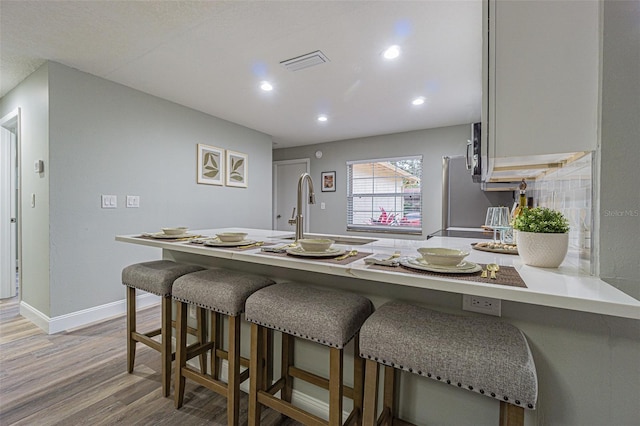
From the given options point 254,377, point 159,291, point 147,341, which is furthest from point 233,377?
point 147,341

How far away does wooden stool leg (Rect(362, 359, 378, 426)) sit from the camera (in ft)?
3.24

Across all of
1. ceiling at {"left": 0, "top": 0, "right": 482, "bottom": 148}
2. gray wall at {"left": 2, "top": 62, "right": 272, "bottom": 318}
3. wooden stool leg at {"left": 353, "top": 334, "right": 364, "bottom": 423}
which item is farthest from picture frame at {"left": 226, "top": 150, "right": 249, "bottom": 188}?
wooden stool leg at {"left": 353, "top": 334, "right": 364, "bottom": 423}

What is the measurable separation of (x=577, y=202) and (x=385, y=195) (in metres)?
3.74

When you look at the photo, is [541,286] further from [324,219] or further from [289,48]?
[324,219]

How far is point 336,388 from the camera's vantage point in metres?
1.08

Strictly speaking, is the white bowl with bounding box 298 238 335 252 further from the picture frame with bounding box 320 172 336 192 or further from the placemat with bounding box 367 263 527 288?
the picture frame with bounding box 320 172 336 192

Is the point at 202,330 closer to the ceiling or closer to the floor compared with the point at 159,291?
closer to the floor

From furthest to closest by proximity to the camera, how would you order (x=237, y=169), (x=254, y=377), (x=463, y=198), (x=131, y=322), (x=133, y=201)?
(x=237, y=169), (x=463, y=198), (x=133, y=201), (x=131, y=322), (x=254, y=377)

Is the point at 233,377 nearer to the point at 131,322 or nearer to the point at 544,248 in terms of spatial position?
the point at 131,322

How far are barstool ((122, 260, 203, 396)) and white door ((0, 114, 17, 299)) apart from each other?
2.83 metres

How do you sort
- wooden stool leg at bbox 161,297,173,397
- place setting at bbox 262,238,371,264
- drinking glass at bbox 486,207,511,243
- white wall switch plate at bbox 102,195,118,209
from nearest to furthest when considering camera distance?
place setting at bbox 262,238,371,264 → drinking glass at bbox 486,207,511,243 → wooden stool leg at bbox 161,297,173,397 → white wall switch plate at bbox 102,195,118,209

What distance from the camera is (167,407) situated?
1612 millimetres

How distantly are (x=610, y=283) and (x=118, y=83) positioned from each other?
3.82 meters

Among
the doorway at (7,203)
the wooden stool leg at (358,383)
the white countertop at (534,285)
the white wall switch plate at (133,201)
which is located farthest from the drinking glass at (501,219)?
the doorway at (7,203)
